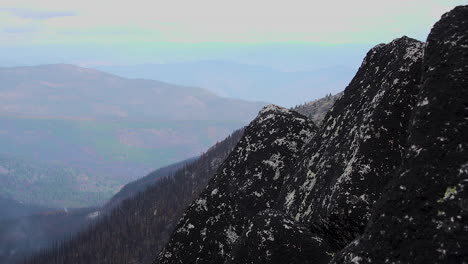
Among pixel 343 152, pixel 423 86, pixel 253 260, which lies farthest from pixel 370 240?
pixel 343 152

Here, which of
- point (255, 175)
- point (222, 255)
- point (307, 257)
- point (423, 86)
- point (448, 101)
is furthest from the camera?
point (255, 175)

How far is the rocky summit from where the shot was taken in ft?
30.7

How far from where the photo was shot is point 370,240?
9742 millimetres

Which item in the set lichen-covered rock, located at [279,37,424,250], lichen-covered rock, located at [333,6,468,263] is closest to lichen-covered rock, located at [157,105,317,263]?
lichen-covered rock, located at [279,37,424,250]

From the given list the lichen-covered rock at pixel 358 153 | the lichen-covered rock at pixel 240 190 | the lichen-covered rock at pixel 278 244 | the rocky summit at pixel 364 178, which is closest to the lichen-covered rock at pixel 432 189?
the rocky summit at pixel 364 178

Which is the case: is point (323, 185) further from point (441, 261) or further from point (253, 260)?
point (441, 261)

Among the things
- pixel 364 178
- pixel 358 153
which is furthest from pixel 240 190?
pixel 364 178

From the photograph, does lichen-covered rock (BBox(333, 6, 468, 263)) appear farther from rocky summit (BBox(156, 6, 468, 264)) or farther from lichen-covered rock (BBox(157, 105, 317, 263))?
lichen-covered rock (BBox(157, 105, 317, 263))

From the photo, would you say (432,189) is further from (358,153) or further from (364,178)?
(358,153)

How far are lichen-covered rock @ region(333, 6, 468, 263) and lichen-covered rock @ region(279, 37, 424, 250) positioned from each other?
3.53m

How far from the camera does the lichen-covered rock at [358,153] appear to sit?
46.3ft

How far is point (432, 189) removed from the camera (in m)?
9.44

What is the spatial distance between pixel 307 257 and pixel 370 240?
4117 millimetres

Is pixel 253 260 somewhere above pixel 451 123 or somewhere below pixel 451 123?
below
